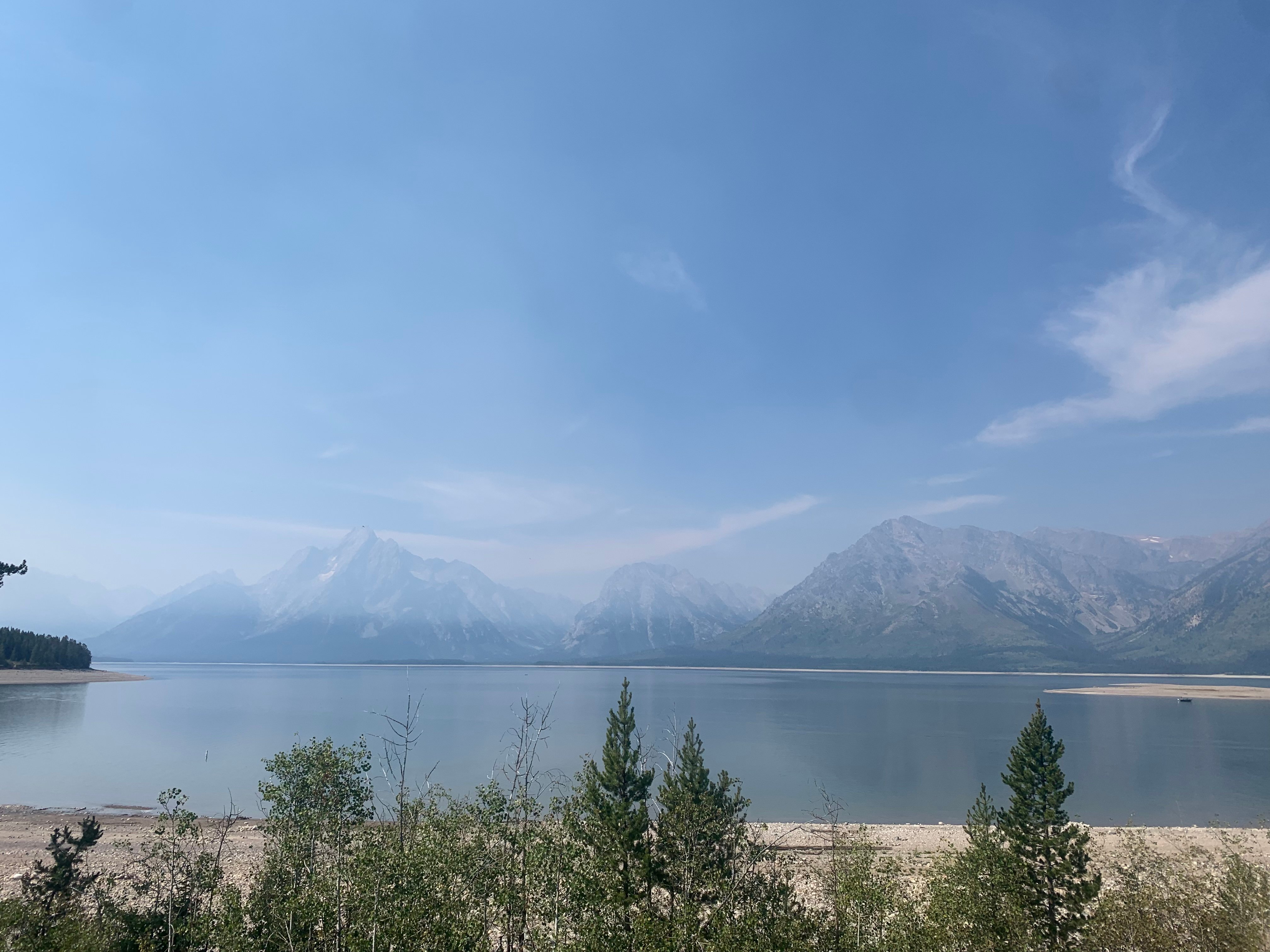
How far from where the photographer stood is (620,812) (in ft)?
109

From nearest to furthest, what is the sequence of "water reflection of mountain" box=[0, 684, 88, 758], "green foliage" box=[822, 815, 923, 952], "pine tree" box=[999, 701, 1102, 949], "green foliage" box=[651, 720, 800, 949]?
"green foliage" box=[651, 720, 800, 949]
"green foliage" box=[822, 815, 923, 952]
"pine tree" box=[999, 701, 1102, 949]
"water reflection of mountain" box=[0, 684, 88, 758]

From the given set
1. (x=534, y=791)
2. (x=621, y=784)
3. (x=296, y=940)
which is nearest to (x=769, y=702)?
(x=534, y=791)

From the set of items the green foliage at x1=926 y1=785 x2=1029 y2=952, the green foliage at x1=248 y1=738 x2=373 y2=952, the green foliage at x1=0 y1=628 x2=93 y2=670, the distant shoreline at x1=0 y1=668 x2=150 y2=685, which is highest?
the green foliage at x1=248 y1=738 x2=373 y2=952

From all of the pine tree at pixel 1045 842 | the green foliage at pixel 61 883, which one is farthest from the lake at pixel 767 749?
the green foliage at pixel 61 883

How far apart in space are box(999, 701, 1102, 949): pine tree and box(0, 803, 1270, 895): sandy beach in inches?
521

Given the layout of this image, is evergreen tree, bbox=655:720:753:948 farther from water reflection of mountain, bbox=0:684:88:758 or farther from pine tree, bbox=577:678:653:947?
water reflection of mountain, bbox=0:684:88:758

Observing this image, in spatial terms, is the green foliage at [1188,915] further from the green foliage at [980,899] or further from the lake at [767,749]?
the lake at [767,749]

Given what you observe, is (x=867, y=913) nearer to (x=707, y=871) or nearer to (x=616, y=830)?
(x=707, y=871)

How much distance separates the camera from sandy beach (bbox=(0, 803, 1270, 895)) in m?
44.7

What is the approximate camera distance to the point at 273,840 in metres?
35.0

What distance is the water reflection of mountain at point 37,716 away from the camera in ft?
330

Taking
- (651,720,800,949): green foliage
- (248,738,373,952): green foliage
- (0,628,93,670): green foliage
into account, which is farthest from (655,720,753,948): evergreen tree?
(0,628,93,670): green foliage

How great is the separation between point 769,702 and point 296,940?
607ft

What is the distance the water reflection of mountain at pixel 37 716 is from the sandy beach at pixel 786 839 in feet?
155
